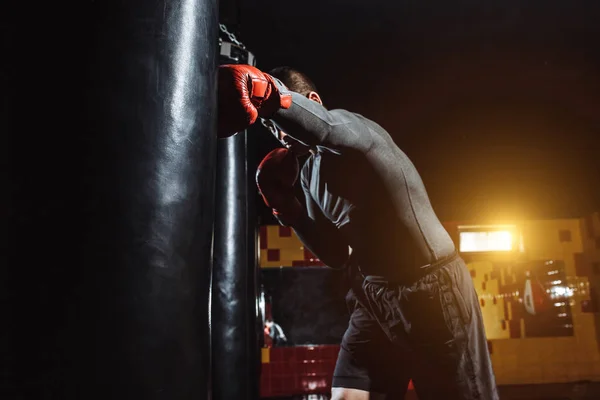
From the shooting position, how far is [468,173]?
7.39 meters

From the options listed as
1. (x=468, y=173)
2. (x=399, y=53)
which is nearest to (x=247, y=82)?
(x=399, y=53)

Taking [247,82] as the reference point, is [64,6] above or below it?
below

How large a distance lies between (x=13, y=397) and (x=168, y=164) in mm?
348

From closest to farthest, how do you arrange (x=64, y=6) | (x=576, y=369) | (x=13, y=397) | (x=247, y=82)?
(x=13, y=397)
(x=64, y=6)
(x=247, y=82)
(x=576, y=369)

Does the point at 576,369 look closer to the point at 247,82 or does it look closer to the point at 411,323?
the point at 411,323

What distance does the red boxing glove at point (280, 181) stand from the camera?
1.95 m

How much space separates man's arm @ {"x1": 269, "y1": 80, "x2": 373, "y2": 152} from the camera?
126cm

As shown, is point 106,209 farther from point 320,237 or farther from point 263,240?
point 263,240

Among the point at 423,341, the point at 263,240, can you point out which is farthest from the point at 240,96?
the point at 263,240

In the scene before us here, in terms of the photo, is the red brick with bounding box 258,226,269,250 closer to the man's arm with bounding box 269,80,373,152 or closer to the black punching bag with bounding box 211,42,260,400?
the black punching bag with bounding box 211,42,260,400

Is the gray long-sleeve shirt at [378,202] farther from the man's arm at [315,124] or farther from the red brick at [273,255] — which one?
the red brick at [273,255]

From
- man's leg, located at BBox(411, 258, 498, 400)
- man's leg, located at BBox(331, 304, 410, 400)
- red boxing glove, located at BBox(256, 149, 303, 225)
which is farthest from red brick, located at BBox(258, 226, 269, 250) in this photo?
man's leg, located at BBox(411, 258, 498, 400)

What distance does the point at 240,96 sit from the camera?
110cm

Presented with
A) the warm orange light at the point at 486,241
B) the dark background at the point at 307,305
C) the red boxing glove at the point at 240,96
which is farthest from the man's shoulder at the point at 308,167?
the warm orange light at the point at 486,241
